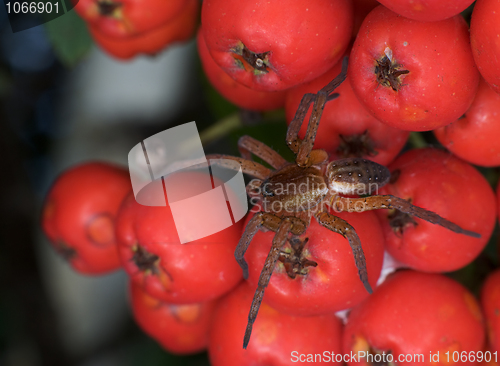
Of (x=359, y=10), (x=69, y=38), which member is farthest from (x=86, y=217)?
(x=359, y=10)

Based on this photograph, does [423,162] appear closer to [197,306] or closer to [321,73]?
[321,73]

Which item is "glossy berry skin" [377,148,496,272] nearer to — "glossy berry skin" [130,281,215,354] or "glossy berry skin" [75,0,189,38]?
"glossy berry skin" [130,281,215,354]

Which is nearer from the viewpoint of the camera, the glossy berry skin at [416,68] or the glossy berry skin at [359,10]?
the glossy berry skin at [416,68]

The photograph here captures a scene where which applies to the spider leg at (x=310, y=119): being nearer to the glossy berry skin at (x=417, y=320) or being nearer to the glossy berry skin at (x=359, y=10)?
the glossy berry skin at (x=359, y=10)

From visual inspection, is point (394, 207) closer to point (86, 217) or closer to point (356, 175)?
point (356, 175)

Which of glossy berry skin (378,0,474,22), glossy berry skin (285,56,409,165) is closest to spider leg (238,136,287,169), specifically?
glossy berry skin (285,56,409,165)

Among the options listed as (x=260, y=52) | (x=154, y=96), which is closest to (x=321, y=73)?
(x=260, y=52)

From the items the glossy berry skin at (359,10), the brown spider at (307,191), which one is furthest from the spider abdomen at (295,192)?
the glossy berry skin at (359,10)
